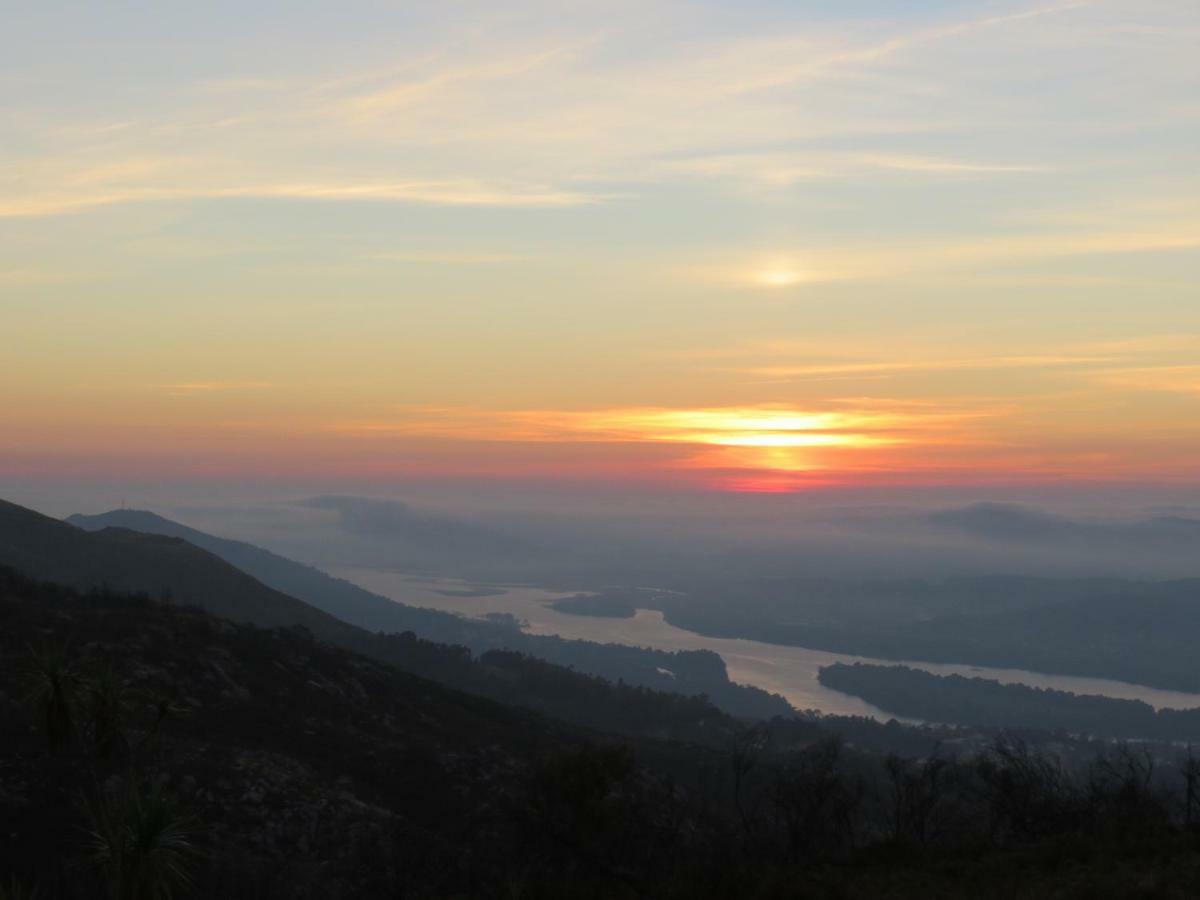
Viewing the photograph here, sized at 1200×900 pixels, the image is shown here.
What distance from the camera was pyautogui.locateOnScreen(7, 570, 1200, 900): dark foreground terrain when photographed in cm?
2181

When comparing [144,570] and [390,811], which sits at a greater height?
[390,811]

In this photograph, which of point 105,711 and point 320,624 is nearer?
point 105,711

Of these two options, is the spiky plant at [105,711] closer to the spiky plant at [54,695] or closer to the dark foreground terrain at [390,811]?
the dark foreground terrain at [390,811]

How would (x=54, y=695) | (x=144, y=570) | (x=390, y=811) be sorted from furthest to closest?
(x=144, y=570)
(x=390, y=811)
(x=54, y=695)

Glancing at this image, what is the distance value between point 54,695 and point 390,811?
38.6ft

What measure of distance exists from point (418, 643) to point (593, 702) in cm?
2106

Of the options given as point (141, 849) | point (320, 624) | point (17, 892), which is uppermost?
point (17, 892)

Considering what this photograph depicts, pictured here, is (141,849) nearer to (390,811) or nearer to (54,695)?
(54,695)

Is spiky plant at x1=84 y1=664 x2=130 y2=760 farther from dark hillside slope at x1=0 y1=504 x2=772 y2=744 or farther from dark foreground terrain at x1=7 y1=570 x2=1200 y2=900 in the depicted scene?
dark hillside slope at x1=0 y1=504 x2=772 y2=744

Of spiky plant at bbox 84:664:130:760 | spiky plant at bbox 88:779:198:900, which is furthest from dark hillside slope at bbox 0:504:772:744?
spiky plant at bbox 88:779:198:900

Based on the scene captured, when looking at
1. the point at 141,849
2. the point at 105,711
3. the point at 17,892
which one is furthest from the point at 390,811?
the point at 17,892

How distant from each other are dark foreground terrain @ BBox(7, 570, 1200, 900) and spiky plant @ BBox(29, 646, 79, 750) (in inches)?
3.3

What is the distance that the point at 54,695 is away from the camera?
92.5 ft

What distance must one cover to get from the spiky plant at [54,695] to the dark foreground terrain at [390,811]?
85 mm
